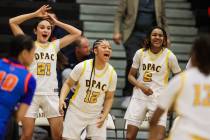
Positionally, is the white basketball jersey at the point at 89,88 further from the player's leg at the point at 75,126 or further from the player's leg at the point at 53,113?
the player's leg at the point at 53,113

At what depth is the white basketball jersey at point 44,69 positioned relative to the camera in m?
8.95

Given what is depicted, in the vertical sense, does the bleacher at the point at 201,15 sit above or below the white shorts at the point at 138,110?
above

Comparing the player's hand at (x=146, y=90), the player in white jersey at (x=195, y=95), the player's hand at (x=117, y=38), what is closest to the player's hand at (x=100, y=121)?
the player's hand at (x=146, y=90)

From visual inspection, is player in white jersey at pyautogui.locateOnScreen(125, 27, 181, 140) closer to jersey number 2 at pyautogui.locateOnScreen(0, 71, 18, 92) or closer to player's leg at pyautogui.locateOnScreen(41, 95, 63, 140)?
player's leg at pyautogui.locateOnScreen(41, 95, 63, 140)

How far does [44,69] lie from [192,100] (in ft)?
11.7

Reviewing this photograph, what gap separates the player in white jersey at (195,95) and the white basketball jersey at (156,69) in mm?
3431

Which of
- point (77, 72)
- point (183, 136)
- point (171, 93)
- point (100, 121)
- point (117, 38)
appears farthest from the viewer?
point (117, 38)

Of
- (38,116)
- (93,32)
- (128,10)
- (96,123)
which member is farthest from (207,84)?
(93,32)

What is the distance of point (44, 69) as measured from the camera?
8.98m

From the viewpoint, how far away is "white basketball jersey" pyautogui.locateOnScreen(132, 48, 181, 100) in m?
9.22

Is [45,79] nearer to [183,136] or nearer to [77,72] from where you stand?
[77,72]

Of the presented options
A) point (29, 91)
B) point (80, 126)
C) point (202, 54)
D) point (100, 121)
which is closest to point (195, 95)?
point (202, 54)

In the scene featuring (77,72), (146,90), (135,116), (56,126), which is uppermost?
(77,72)

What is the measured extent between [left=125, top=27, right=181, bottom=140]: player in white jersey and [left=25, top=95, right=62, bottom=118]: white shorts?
3.01 feet
